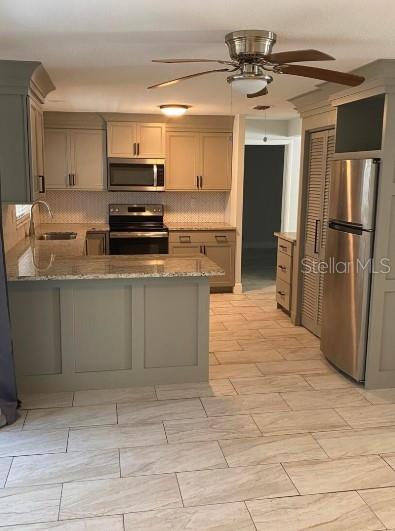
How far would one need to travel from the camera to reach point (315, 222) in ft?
16.6

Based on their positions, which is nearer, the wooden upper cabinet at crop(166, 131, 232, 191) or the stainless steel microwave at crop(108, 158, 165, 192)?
the stainless steel microwave at crop(108, 158, 165, 192)

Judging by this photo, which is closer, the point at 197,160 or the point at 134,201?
the point at 197,160

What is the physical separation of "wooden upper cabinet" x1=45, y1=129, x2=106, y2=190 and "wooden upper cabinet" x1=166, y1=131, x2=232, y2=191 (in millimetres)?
861

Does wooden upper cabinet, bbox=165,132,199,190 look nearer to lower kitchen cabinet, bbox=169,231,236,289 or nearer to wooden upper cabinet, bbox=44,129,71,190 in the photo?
lower kitchen cabinet, bbox=169,231,236,289

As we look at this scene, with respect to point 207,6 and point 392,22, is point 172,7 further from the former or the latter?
point 392,22

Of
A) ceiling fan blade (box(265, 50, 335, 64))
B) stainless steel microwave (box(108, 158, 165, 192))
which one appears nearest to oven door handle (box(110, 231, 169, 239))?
stainless steel microwave (box(108, 158, 165, 192))

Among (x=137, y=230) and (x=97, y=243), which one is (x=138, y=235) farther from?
(x=97, y=243)

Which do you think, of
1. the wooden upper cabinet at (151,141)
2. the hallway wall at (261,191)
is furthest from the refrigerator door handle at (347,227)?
the hallway wall at (261,191)

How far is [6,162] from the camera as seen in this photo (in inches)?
149

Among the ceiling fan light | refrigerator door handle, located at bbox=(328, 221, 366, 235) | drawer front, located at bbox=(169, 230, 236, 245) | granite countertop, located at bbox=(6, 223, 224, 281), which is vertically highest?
the ceiling fan light

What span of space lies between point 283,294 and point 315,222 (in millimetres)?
1132

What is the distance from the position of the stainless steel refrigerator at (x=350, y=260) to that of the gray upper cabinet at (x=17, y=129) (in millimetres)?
2295

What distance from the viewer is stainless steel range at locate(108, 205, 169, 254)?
6.51 meters

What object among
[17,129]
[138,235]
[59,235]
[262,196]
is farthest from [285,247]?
[262,196]
